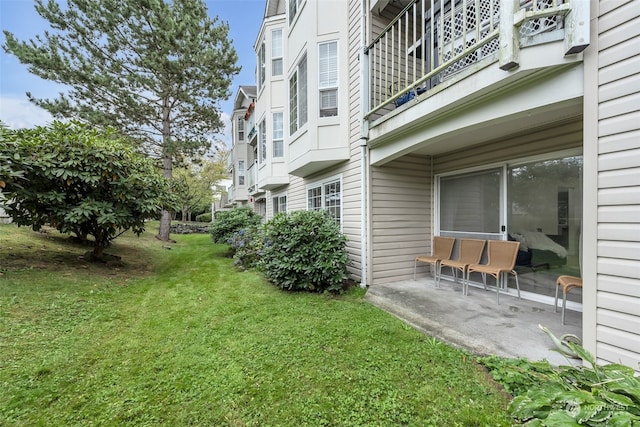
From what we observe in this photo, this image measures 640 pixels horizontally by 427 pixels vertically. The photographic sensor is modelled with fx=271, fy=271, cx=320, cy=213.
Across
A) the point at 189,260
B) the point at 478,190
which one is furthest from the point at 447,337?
the point at 189,260

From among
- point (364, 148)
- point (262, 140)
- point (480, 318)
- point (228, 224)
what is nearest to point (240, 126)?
point (262, 140)

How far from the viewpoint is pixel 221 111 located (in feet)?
46.0

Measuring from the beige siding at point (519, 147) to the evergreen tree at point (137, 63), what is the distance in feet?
37.1

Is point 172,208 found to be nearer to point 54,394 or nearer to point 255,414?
point 54,394

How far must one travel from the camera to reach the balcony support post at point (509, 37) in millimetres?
→ 2512

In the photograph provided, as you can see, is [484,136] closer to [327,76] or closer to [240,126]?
[327,76]

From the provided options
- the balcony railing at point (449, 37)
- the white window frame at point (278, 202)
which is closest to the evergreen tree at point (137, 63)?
the white window frame at point (278, 202)

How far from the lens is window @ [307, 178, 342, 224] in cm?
630

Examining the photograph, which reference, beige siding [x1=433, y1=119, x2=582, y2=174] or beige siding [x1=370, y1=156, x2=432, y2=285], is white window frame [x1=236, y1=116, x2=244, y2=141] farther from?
beige siding [x1=433, y1=119, x2=582, y2=174]

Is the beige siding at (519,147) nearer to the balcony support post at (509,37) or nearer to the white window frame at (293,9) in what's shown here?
the balcony support post at (509,37)

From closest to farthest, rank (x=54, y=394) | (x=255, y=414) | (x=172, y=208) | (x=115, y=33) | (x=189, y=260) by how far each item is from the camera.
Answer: (x=255, y=414)
(x=54, y=394)
(x=172, y=208)
(x=189, y=260)
(x=115, y=33)

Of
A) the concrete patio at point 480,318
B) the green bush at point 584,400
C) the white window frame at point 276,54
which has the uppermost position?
the white window frame at point 276,54

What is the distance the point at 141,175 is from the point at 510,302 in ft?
Answer: 24.9

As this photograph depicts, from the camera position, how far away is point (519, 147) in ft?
14.1
